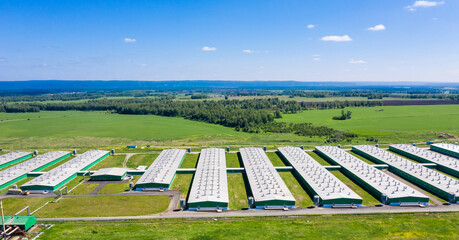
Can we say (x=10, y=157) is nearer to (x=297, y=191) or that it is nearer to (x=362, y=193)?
(x=297, y=191)

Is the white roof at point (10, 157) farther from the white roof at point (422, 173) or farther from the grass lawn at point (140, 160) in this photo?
the white roof at point (422, 173)

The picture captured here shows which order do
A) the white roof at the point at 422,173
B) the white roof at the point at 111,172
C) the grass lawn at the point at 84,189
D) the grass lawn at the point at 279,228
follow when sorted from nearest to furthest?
1. the grass lawn at the point at 279,228
2. the white roof at the point at 422,173
3. the grass lawn at the point at 84,189
4. the white roof at the point at 111,172

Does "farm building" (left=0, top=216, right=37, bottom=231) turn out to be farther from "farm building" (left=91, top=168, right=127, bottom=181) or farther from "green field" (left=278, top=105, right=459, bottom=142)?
"green field" (left=278, top=105, right=459, bottom=142)

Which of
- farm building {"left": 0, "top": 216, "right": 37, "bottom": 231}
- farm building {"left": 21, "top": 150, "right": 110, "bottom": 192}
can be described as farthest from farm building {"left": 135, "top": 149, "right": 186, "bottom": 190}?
farm building {"left": 0, "top": 216, "right": 37, "bottom": 231}

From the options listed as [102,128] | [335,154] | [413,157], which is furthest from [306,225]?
[102,128]

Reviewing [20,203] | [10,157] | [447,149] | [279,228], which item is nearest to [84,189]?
[20,203]

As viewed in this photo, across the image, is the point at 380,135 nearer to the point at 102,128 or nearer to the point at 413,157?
the point at 413,157

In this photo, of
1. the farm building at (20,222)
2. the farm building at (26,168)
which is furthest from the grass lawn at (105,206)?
the farm building at (26,168)
